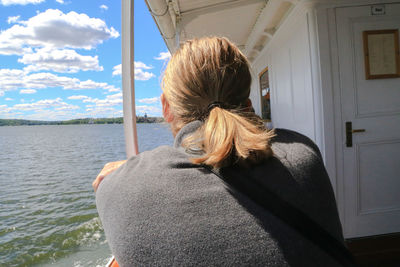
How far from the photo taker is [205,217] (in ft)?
1.71

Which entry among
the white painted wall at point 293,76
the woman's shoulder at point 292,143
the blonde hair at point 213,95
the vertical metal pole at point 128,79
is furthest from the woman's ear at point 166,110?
the white painted wall at point 293,76

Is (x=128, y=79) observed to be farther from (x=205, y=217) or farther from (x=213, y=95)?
(x=205, y=217)

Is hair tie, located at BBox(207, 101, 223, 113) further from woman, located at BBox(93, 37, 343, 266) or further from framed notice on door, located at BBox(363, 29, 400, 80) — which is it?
framed notice on door, located at BBox(363, 29, 400, 80)

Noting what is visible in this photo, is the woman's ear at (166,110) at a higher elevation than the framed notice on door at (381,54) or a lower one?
lower

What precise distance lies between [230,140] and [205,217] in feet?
0.55

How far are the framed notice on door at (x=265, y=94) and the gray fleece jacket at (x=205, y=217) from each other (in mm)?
3724

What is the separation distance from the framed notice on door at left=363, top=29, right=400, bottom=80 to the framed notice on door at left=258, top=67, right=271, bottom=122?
1845 millimetres

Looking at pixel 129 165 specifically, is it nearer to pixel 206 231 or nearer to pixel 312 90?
pixel 206 231

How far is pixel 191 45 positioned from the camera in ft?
2.34

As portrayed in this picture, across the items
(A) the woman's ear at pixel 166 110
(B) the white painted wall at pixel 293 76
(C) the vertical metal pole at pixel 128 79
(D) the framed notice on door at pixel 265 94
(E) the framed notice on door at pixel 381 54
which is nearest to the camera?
(A) the woman's ear at pixel 166 110

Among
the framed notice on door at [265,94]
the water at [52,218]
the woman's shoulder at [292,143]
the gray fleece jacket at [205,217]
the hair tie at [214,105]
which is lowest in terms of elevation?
the water at [52,218]

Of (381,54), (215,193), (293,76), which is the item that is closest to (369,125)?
(381,54)

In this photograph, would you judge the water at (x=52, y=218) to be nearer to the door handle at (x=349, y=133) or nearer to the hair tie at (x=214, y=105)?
the hair tie at (x=214, y=105)

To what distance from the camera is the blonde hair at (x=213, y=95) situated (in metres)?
0.59
